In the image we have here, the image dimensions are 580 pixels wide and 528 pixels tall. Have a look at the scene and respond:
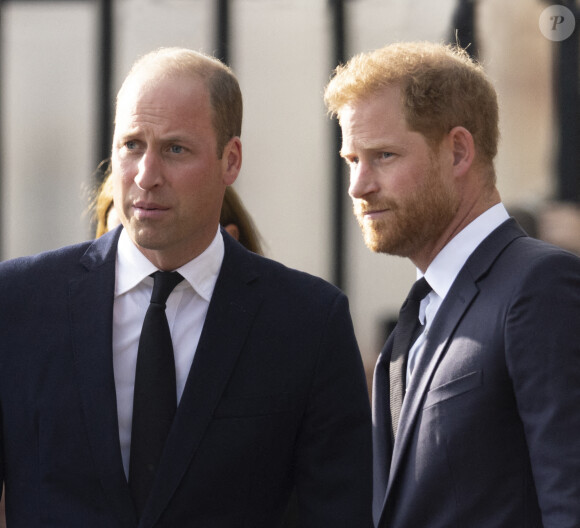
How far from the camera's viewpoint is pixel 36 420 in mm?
2049

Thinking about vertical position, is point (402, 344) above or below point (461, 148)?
below

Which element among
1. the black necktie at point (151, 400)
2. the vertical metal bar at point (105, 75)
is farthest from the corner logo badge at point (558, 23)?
the black necktie at point (151, 400)

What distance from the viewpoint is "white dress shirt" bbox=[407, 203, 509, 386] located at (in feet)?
7.97

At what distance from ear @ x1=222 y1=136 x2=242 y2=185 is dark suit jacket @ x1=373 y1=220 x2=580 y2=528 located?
61 cm

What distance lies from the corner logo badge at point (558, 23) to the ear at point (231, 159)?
2.75 m

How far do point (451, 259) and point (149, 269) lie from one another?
78 cm

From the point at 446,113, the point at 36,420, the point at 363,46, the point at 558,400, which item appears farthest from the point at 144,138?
the point at 363,46

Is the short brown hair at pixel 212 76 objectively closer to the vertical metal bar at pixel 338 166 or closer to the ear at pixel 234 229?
the ear at pixel 234 229

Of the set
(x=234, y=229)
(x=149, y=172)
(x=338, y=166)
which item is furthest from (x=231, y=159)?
(x=338, y=166)

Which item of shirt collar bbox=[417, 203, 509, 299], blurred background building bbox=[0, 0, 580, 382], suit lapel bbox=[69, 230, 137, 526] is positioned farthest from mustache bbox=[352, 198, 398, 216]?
blurred background building bbox=[0, 0, 580, 382]

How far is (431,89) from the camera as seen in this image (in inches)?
98.7

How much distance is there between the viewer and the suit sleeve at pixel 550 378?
2004 millimetres

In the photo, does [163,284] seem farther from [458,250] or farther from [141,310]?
[458,250]

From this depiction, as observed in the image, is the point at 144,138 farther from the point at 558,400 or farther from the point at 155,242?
the point at 558,400
